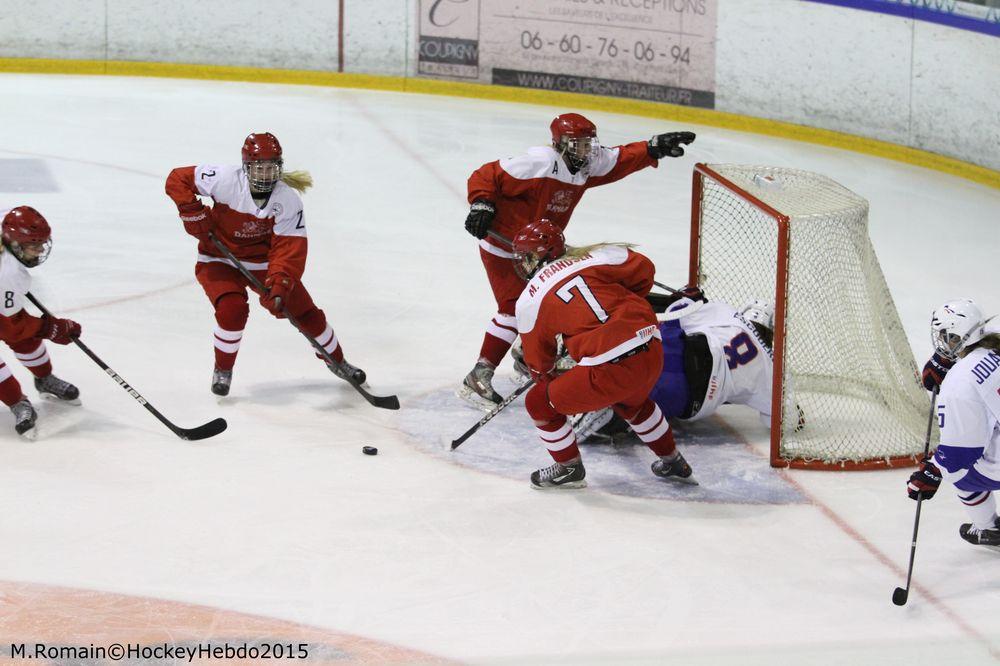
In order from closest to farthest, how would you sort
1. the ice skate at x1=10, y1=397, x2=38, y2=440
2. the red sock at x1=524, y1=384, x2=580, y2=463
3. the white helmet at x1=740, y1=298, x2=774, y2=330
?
1. the red sock at x1=524, y1=384, x2=580, y2=463
2. the ice skate at x1=10, y1=397, x2=38, y2=440
3. the white helmet at x1=740, y1=298, x2=774, y2=330

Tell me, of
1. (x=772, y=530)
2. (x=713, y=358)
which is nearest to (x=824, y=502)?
(x=772, y=530)

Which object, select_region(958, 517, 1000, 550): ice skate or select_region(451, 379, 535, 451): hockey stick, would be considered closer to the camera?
select_region(958, 517, 1000, 550): ice skate

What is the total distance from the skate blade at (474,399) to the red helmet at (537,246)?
0.83m

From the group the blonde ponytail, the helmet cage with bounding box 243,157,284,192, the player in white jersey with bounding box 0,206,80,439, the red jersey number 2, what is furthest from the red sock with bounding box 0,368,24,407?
the red jersey number 2

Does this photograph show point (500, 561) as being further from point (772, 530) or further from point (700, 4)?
point (700, 4)

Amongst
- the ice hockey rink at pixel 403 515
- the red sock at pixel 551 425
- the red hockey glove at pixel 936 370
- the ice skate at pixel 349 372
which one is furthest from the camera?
the ice skate at pixel 349 372

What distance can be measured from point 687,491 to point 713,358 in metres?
0.54

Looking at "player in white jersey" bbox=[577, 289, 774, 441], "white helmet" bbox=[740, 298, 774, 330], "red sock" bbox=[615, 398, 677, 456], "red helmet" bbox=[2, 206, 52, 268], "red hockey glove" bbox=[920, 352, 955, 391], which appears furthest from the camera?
"white helmet" bbox=[740, 298, 774, 330]

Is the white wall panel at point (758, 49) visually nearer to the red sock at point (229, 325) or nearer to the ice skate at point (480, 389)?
the ice skate at point (480, 389)

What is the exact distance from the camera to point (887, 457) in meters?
4.51

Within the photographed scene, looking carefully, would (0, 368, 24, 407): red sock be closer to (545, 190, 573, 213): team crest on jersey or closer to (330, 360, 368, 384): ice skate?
(330, 360, 368, 384): ice skate

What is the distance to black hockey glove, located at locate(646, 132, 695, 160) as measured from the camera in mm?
5078

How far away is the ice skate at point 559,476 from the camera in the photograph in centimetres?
421

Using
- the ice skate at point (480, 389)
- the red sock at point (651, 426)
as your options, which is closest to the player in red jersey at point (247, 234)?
the ice skate at point (480, 389)
